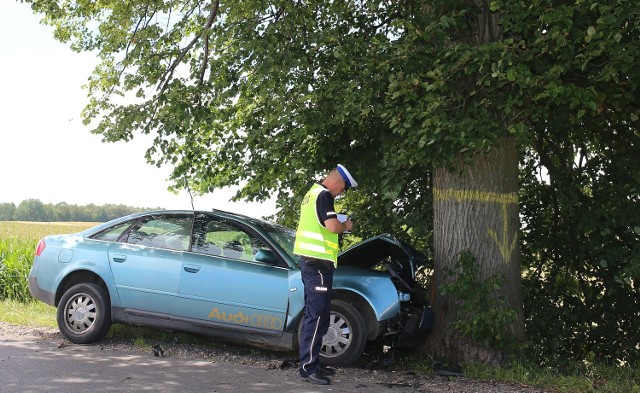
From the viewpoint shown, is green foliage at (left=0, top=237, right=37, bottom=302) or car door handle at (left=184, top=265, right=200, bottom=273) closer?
car door handle at (left=184, top=265, right=200, bottom=273)

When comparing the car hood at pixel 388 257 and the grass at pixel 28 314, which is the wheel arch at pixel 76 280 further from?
the car hood at pixel 388 257

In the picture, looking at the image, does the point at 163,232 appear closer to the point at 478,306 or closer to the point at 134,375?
the point at 134,375

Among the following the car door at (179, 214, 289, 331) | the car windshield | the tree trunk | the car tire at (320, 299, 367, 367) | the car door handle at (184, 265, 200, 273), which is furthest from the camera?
the tree trunk

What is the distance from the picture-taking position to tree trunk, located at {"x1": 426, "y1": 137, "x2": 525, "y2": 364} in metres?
9.27

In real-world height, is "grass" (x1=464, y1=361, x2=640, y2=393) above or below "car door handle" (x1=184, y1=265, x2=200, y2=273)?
below

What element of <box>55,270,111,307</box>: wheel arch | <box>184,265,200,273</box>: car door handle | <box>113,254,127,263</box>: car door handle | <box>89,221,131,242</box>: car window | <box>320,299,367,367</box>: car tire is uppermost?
<box>89,221,131,242</box>: car window

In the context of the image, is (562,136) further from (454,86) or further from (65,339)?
(65,339)

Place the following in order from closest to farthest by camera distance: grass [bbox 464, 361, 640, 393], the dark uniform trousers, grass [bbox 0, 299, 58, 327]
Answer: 1. the dark uniform trousers
2. grass [bbox 464, 361, 640, 393]
3. grass [bbox 0, 299, 58, 327]

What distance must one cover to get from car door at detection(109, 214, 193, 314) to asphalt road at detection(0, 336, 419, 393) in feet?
2.20

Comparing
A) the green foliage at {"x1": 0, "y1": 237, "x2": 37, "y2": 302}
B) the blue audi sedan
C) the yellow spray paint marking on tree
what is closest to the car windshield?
the blue audi sedan

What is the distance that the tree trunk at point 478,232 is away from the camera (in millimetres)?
9266

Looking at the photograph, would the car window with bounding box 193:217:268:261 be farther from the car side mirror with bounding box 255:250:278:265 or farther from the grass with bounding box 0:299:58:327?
the grass with bounding box 0:299:58:327

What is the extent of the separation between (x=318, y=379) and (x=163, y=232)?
9.99ft

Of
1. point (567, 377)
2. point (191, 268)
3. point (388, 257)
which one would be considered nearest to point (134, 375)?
point (191, 268)
